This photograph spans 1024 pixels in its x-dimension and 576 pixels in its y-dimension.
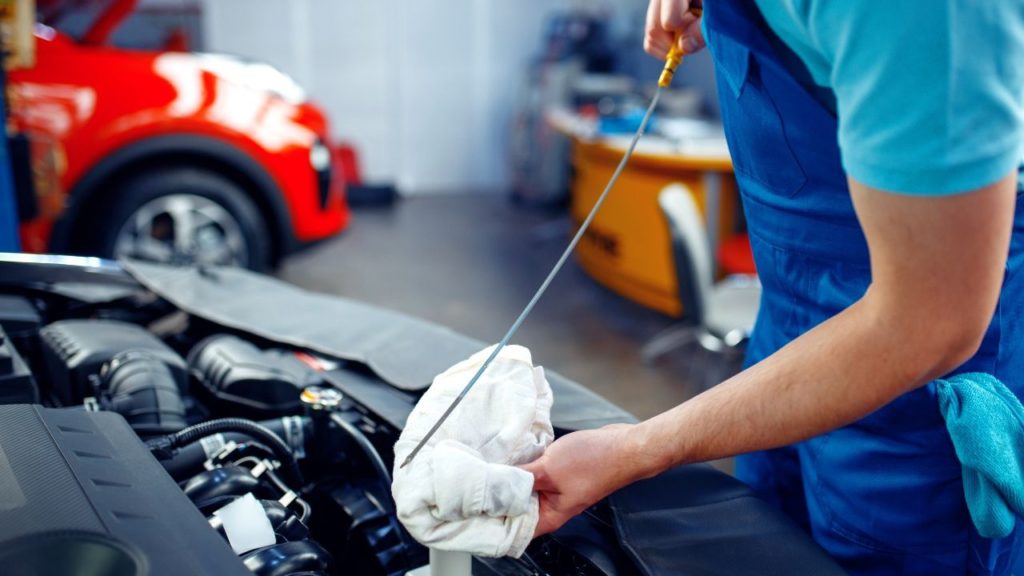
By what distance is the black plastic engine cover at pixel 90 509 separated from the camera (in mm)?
671

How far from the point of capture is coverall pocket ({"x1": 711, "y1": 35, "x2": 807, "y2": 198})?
81 centimetres

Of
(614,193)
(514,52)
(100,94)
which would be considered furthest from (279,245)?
(514,52)

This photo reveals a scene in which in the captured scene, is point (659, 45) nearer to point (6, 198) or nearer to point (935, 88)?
point (935, 88)

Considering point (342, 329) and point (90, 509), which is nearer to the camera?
point (90, 509)

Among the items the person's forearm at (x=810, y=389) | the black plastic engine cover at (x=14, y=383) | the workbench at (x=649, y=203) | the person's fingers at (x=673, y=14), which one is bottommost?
the workbench at (x=649, y=203)

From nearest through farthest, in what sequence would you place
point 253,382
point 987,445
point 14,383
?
point 987,445 < point 14,383 < point 253,382

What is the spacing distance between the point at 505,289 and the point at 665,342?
1162 millimetres

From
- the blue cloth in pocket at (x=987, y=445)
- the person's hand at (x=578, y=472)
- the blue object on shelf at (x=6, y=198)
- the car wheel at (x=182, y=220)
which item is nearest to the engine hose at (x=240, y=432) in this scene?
the person's hand at (x=578, y=472)

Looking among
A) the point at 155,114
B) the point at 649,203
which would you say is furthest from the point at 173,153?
the point at 649,203

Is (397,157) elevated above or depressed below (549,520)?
below

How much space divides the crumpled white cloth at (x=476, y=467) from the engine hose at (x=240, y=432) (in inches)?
11.3

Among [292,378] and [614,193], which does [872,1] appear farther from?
[614,193]

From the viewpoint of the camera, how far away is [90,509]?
0.72 metres

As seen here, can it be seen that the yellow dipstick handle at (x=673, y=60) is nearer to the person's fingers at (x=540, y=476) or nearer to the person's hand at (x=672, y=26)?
the person's hand at (x=672, y=26)
